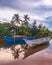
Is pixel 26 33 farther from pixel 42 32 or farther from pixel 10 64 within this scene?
pixel 10 64

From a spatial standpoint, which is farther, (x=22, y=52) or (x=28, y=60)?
(x=22, y=52)

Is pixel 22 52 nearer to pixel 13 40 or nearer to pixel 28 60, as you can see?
pixel 28 60

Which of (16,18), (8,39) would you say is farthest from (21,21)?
(8,39)

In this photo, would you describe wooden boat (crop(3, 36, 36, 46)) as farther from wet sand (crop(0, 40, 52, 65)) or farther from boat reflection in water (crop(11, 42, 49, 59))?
wet sand (crop(0, 40, 52, 65))

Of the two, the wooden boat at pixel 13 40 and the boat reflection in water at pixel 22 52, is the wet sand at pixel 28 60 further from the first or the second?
the wooden boat at pixel 13 40

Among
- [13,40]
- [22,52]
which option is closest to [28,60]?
[22,52]

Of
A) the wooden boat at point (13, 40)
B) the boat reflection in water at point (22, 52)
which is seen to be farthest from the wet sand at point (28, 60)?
the wooden boat at point (13, 40)

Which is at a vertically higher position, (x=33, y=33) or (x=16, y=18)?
(x=16, y=18)

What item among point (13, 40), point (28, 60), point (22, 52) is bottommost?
point (13, 40)

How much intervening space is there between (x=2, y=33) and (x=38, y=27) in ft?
40.3

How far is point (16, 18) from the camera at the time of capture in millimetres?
32750

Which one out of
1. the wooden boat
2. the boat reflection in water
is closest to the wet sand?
the boat reflection in water

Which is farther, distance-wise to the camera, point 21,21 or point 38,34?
point 21,21

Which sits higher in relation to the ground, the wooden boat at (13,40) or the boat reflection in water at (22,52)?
the boat reflection in water at (22,52)
